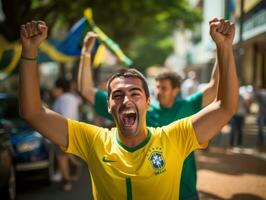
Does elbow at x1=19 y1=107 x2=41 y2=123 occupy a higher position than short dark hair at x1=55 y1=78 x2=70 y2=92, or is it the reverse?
elbow at x1=19 y1=107 x2=41 y2=123

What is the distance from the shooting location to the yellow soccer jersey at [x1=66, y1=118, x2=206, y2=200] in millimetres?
2400

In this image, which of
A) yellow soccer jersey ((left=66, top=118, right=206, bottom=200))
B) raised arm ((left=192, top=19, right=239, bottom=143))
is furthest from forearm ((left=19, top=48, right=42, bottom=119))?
raised arm ((left=192, top=19, right=239, bottom=143))

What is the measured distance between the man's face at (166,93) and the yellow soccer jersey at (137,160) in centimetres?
162

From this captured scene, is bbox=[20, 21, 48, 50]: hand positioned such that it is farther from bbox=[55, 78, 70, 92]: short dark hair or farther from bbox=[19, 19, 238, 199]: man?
bbox=[55, 78, 70, 92]: short dark hair

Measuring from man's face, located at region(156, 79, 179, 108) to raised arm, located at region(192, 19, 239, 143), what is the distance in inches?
69.4

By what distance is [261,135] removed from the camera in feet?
36.9

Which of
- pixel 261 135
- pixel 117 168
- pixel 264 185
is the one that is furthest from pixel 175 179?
pixel 261 135

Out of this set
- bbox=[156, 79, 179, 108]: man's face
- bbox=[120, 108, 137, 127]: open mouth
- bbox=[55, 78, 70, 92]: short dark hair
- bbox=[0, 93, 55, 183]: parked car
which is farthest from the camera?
bbox=[55, 78, 70, 92]: short dark hair

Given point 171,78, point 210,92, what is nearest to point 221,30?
point 210,92

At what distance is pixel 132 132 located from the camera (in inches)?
98.0

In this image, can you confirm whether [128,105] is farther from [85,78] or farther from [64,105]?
[64,105]

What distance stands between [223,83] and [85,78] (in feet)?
5.74

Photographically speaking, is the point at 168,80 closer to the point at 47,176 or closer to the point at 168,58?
the point at 47,176

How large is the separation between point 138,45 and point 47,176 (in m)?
47.8
